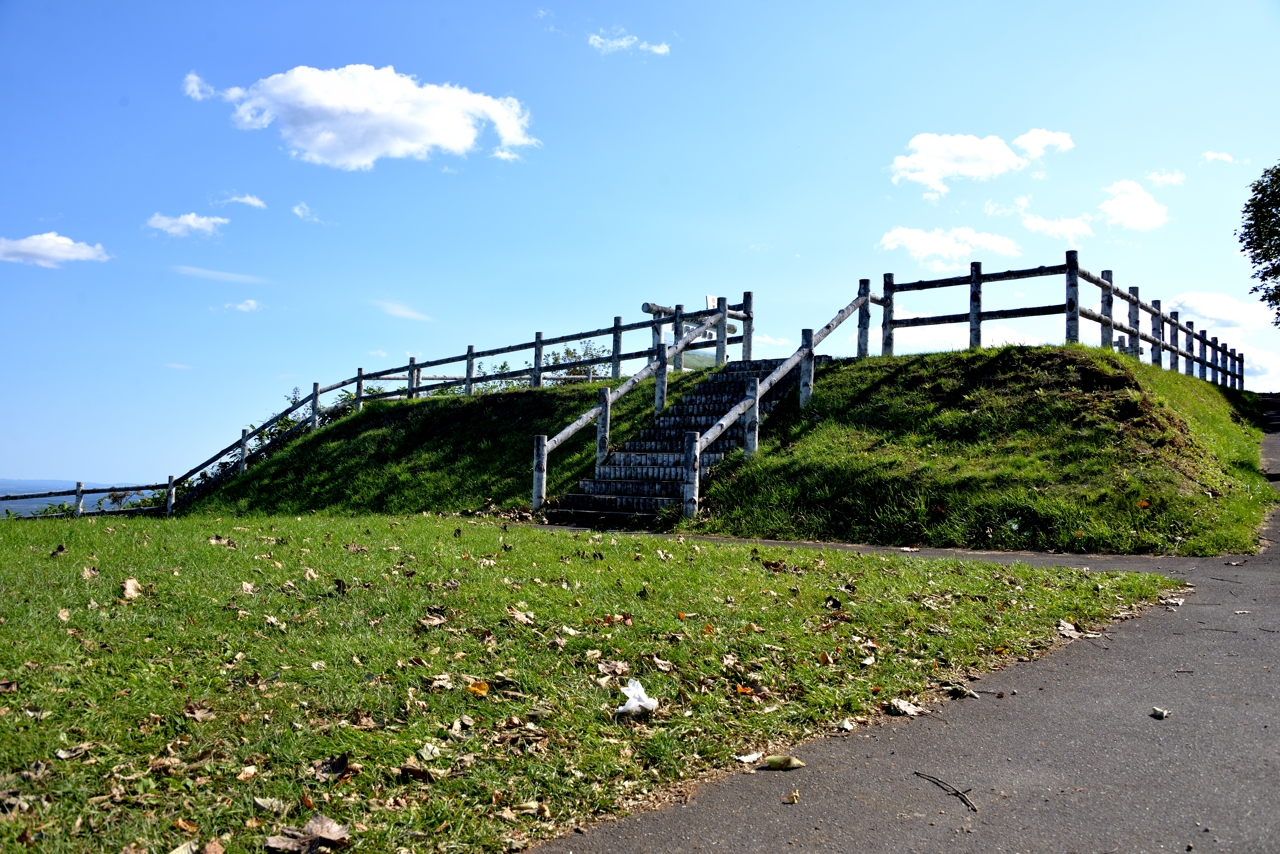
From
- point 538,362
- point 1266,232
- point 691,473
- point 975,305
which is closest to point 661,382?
point 691,473

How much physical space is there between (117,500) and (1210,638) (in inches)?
1139

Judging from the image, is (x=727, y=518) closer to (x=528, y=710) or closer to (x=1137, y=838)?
(x=528, y=710)

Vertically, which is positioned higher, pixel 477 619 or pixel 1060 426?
pixel 1060 426

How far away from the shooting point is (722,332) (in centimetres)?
1892

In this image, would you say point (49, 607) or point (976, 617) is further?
point (976, 617)

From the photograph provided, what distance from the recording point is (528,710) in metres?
4.37

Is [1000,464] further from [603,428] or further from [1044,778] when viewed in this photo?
[1044,778]

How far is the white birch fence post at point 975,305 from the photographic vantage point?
15508 millimetres

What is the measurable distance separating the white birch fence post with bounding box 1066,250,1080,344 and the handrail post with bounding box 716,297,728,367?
6616 millimetres

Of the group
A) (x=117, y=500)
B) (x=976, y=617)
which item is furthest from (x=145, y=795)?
(x=117, y=500)

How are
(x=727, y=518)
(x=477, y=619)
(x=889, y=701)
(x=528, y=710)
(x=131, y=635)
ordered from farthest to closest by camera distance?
(x=727, y=518)
(x=477, y=619)
(x=131, y=635)
(x=889, y=701)
(x=528, y=710)

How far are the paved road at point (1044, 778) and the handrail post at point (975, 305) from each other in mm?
10695

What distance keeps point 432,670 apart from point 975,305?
13.4 metres

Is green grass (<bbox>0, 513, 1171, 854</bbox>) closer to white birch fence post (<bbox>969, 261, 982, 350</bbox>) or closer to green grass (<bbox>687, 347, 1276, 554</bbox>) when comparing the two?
green grass (<bbox>687, 347, 1276, 554</bbox>)
